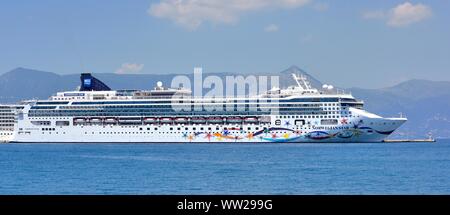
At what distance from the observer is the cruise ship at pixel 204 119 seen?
54562 millimetres

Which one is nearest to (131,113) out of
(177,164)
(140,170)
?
(177,164)

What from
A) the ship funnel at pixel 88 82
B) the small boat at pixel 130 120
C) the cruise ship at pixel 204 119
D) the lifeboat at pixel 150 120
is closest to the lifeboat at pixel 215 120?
the cruise ship at pixel 204 119

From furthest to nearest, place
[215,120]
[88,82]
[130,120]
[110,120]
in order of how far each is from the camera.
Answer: [88,82] → [110,120] → [130,120] → [215,120]

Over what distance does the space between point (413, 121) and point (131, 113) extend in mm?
54615

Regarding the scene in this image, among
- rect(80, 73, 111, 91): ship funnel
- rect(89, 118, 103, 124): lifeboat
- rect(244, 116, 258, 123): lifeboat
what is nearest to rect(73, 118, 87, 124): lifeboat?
rect(89, 118, 103, 124): lifeboat

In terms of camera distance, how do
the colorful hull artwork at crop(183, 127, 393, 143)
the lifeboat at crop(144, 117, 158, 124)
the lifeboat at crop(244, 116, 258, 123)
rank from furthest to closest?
the lifeboat at crop(144, 117, 158, 124)
the lifeboat at crop(244, 116, 258, 123)
the colorful hull artwork at crop(183, 127, 393, 143)

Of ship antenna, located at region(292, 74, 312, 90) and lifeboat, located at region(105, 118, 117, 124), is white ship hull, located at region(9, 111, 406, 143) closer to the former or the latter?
lifeboat, located at region(105, 118, 117, 124)

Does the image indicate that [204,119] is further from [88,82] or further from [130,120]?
[88,82]

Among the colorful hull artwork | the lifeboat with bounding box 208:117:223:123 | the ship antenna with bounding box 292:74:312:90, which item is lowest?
the colorful hull artwork

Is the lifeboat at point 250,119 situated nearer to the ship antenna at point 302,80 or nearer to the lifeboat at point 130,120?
the ship antenna at point 302,80

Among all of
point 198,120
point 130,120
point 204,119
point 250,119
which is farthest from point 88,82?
point 250,119

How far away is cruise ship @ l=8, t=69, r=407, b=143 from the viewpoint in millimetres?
54562

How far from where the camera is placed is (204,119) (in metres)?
56.2
